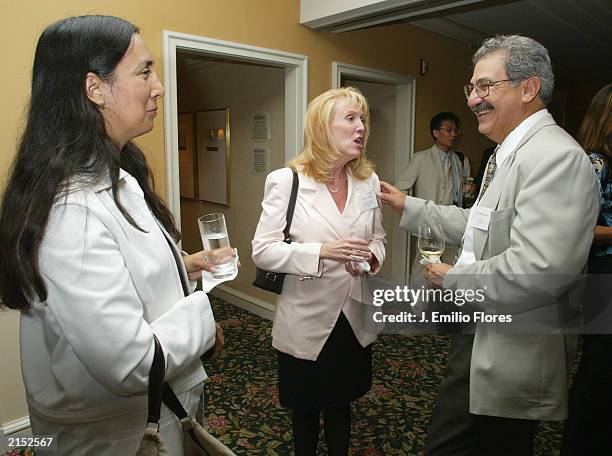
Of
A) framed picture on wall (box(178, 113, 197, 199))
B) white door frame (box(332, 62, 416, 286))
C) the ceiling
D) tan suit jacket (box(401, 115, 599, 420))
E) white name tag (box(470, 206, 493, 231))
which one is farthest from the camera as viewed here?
framed picture on wall (box(178, 113, 197, 199))

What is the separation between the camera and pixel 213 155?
518 centimetres

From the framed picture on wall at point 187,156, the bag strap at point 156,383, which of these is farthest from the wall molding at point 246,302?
the bag strap at point 156,383

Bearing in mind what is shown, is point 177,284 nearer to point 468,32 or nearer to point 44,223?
point 44,223

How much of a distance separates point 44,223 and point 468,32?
5345 millimetres

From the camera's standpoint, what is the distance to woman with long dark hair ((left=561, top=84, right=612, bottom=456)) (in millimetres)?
1854

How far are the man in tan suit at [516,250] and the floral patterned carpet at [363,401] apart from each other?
99cm

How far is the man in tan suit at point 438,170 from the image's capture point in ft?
14.8

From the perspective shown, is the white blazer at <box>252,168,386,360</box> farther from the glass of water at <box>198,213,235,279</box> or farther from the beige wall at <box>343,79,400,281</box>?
the beige wall at <box>343,79,400,281</box>

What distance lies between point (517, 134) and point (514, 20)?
4.09 meters

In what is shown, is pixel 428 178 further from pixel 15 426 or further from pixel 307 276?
pixel 15 426

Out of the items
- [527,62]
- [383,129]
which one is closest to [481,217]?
[527,62]

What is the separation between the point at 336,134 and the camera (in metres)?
1.94

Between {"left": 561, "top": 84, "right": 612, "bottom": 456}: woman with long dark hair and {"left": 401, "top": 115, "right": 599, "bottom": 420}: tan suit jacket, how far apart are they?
1.84 ft

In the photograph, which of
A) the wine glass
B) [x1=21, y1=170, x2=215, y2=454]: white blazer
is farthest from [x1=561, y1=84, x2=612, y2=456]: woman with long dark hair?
[x1=21, y1=170, x2=215, y2=454]: white blazer
